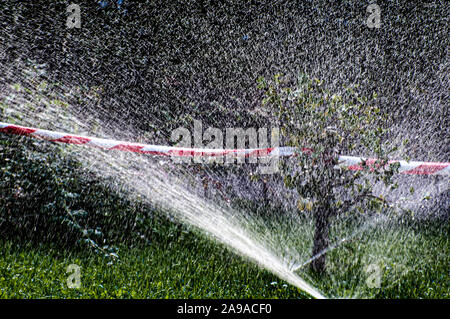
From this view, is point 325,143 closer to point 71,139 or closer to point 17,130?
point 71,139

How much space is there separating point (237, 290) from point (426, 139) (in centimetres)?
603

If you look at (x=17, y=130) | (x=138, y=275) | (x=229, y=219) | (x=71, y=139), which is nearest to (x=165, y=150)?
(x=71, y=139)

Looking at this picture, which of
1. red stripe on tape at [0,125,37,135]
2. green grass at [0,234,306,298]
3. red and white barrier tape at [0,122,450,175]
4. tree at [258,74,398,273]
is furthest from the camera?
red stripe on tape at [0,125,37,135]

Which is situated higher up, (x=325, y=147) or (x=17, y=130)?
(x=17, y=130)

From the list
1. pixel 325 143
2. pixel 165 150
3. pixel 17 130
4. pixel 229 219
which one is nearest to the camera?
pixel 325 143

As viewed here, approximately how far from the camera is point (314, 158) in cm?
302

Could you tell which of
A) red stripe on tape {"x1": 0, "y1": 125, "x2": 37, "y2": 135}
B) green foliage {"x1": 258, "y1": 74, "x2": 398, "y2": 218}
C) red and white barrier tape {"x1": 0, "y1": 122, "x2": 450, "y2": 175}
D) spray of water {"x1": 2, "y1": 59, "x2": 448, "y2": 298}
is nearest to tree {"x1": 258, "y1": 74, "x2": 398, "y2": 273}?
green foliage {"x1": 258, "y1": 74, "x2": 398, "y2": 218}

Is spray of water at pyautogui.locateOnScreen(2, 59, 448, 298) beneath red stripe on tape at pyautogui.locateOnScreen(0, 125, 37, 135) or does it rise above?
beneath

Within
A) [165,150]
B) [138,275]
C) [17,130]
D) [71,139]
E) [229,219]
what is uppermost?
[17,130]

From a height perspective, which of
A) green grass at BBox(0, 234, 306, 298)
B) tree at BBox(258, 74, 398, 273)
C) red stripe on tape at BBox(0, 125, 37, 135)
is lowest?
green grass at BBox(0, 234, 306, 298)

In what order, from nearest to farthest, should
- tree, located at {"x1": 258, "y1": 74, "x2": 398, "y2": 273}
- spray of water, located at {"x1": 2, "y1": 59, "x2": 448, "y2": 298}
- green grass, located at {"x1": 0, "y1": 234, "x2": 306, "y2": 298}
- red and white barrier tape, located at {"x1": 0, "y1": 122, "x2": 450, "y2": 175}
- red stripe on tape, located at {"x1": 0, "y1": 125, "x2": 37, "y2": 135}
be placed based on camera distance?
green grass, located at {"x1": 0, "y1": 234, "x2": 306, "y2": 298} < tree, located at {"x1": 258, "y1": 74, "x2": 398, "y2": 273} < spray of water, located at {"x1": 2, "y1": 59, "x2": 448, "y2": 298} < red and white barrier tape, located at {"x1": 0, "y1": 122, "x2": 450, "y2": 175} < red stripe on tape, located at {"x1": 0, "y1": 125, "x2": 37, "y2": 135}

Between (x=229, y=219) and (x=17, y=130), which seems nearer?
(x=17, y=130)

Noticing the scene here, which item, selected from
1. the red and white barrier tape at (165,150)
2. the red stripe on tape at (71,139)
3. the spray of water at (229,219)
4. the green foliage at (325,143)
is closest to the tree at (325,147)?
the green foliage at (325,143)

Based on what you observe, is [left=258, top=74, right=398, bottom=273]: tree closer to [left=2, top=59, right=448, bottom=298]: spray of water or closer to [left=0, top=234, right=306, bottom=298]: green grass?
[left=2, top=59, right=448, bottom=298]: spray of water
